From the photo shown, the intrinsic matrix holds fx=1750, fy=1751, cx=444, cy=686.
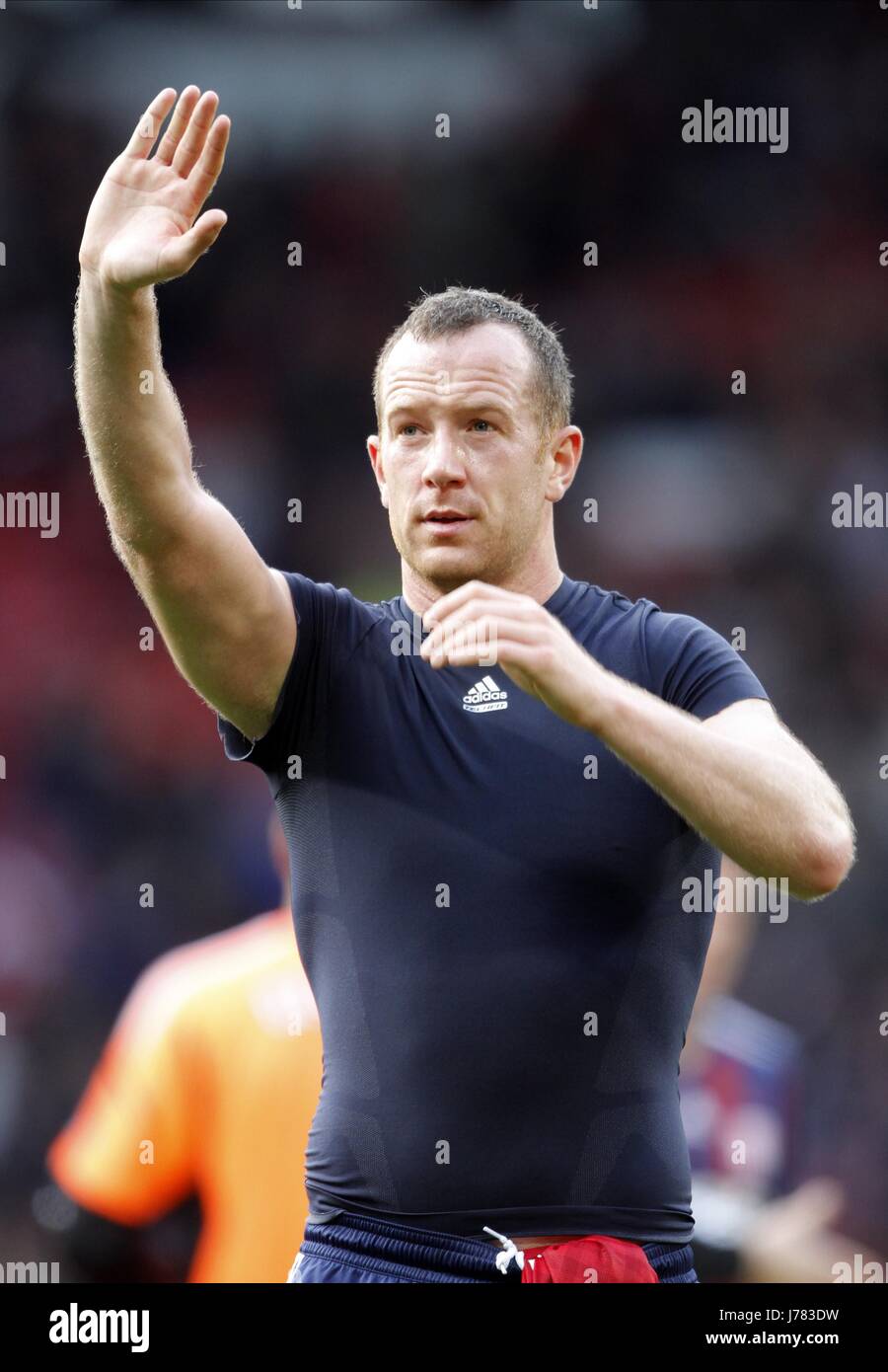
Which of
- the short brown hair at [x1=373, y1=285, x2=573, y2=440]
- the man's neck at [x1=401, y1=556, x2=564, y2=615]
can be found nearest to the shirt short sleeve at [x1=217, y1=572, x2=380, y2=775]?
the man's neck at [x1=401, y1=556, x2=564, y2=615]

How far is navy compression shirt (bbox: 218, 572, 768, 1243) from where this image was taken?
277 cm

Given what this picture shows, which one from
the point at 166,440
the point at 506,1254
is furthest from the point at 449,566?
the point at 506,1254

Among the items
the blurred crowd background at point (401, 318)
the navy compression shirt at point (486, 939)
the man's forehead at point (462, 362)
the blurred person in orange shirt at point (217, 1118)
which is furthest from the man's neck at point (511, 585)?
the blurred crowd background at point (401, 318)

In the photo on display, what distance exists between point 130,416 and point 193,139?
52 cm

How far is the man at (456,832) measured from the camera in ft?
8.98

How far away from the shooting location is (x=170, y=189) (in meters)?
2.90

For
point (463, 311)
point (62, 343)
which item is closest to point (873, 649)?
point (62, 343)

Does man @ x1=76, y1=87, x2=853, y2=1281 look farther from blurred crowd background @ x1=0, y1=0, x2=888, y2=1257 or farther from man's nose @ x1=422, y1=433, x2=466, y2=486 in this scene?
blurred crowd background @ x1=0, y1=0, x2=888, y2=1257

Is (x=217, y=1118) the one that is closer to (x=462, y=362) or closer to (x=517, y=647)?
(x=462, y=362)

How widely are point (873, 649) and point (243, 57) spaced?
14.2 feet

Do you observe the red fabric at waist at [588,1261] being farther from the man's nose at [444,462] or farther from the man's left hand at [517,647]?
the man's nose at [444,462]

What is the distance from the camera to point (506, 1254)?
8.86ft

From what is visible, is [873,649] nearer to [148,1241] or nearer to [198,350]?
[198,350]

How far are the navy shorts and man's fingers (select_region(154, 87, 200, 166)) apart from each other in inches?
70.2
